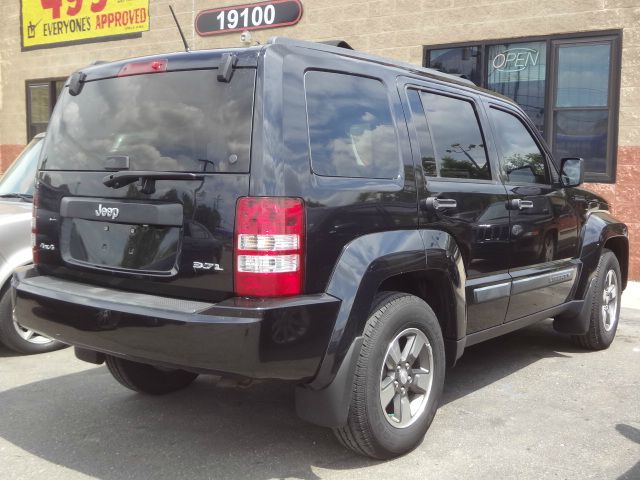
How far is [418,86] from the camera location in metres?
3.91

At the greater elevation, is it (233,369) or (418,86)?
(418,86)

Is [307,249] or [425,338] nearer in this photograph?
[307,249]

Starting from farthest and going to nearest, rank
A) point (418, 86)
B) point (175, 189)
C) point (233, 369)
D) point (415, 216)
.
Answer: point (418, 86), point (415, 216), point (175, 189), point (233, 369)

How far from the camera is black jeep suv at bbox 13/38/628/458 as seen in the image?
116 inches

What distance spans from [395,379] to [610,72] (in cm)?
674

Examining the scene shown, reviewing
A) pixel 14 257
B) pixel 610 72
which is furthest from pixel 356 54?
pixel 610 72

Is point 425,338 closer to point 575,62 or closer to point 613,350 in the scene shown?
point 613,350

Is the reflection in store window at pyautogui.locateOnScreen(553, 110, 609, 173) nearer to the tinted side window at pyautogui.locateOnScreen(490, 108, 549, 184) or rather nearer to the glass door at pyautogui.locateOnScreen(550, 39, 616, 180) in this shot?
the glass door at pyautogui.locateOnScreen(550, 39, 616, 180)

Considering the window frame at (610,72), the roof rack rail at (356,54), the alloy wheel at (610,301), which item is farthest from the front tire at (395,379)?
the window frame at (610,72)

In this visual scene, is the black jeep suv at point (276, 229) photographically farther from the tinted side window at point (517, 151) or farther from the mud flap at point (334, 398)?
the tinted side window at point (517, 151)

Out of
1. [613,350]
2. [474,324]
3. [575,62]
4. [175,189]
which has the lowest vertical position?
[613,350]

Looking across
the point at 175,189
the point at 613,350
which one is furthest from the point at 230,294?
the point at 613,350

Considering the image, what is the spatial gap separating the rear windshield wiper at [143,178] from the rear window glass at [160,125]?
39 mm

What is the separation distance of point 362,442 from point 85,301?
1443 millimetres
